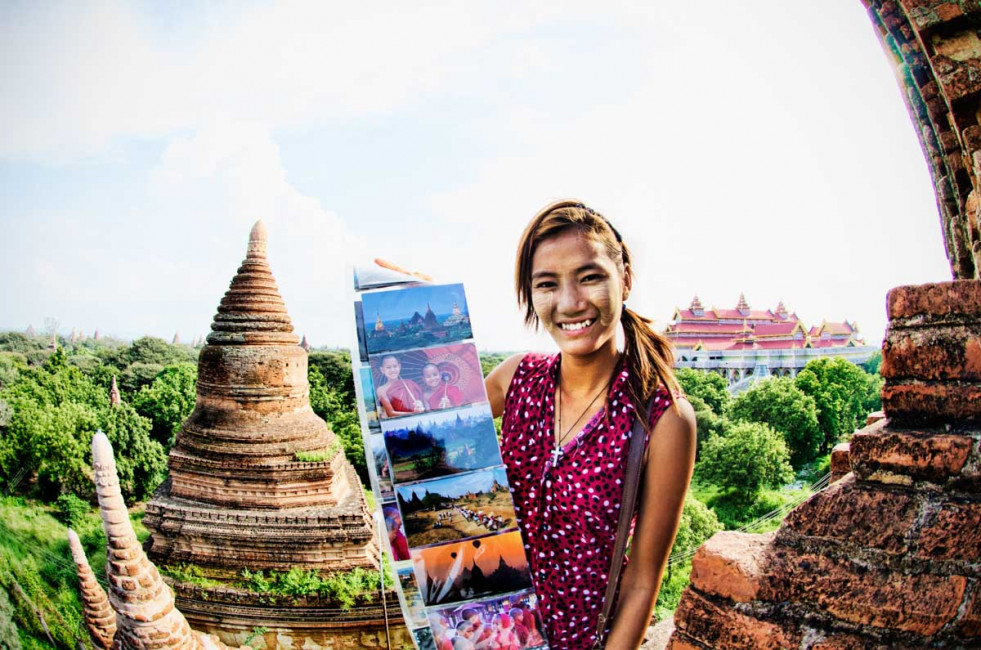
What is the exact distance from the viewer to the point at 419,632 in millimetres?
1478

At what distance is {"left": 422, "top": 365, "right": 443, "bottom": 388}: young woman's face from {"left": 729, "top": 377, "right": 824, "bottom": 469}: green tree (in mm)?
22477

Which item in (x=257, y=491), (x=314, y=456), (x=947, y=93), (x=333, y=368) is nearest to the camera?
(x=947, y=93)

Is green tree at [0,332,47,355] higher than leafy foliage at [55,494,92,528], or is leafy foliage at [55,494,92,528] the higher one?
green tree at [0,332,47,355]

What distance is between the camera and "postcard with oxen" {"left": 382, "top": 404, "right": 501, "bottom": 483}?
1.49 metres

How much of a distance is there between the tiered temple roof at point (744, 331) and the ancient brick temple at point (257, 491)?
2116 cm

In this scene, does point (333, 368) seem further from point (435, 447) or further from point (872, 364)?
point (435, 447)

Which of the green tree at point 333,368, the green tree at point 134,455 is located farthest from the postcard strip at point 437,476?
the green tree at point 333,368

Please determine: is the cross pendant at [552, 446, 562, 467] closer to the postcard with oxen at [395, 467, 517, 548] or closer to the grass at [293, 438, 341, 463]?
the postcard with oxen at [395, 467, 517, 548]

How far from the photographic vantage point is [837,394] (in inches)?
910

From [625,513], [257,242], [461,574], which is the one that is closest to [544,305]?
[625,513]

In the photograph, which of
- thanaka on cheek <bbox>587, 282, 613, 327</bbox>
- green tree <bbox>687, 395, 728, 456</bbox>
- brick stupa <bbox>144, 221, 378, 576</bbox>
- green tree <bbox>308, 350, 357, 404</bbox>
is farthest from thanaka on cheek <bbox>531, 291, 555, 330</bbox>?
green tree <bbox>308, 350, 357, 404</bbox>

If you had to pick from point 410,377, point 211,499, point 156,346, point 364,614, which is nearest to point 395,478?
point 410,377

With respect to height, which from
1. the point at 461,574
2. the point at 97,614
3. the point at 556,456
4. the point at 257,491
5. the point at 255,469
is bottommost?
the point at 97,614

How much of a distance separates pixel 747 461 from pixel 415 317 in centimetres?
1906
